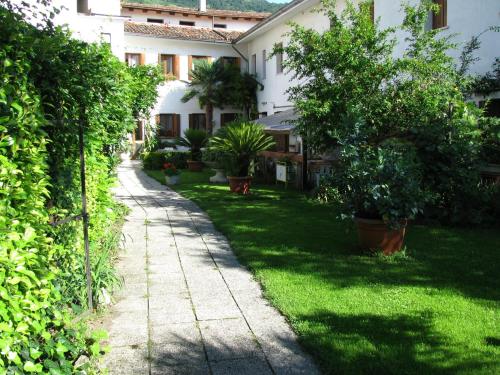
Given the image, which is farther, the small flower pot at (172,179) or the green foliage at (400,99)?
the small flower pot at (172,179)

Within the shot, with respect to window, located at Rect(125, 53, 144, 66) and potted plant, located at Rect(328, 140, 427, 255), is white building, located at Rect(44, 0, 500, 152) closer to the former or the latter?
window, located at Rect(125, 53, 144, 66)

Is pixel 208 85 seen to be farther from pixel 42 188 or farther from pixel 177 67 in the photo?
pixel 42 188

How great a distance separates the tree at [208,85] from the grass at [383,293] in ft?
59.7

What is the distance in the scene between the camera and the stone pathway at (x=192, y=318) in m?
3.66

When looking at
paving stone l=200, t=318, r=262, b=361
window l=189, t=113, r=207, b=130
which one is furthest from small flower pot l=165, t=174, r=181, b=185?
window l=189, t=113, r=207, b=130

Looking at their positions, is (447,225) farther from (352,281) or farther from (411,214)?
(352,281)

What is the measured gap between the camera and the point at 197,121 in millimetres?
29125

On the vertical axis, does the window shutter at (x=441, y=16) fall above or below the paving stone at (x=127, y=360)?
above

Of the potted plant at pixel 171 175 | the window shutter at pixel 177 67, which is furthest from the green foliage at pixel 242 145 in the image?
the window shutter at pixel 177 67

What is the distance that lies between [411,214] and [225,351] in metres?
3.42

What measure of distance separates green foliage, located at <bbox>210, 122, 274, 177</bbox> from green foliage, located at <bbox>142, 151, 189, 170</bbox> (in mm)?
8355

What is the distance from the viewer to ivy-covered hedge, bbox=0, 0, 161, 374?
2.47m

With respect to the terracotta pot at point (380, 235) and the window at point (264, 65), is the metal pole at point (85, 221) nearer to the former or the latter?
the terracotta pot at point (380, 235)

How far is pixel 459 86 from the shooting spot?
9.91 metres
